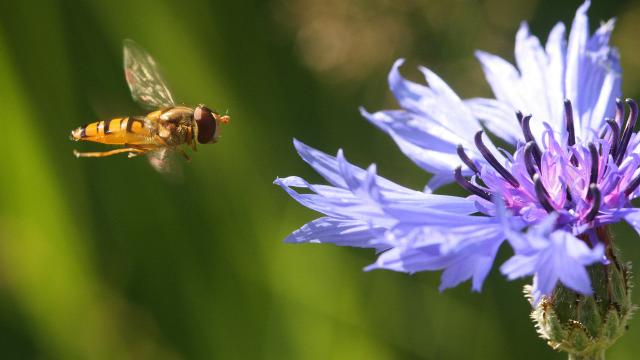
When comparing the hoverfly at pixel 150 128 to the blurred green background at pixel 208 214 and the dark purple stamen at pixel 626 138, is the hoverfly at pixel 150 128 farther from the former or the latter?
the dark purple stamen at pixel 626 138

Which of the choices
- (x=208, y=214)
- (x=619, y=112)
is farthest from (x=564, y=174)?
(x=208, y=214)

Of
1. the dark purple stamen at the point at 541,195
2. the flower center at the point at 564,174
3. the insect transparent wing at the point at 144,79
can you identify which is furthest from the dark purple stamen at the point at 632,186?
the insect transparent wing at the point at 144,79

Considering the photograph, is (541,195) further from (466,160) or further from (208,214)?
(208,214)

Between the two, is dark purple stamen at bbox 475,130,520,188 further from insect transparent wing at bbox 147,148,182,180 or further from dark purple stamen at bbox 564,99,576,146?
insect transparent wing at bbox 147,148,182,180

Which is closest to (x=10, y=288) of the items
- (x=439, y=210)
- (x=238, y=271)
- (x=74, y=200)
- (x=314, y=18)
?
(x=74, y=200)

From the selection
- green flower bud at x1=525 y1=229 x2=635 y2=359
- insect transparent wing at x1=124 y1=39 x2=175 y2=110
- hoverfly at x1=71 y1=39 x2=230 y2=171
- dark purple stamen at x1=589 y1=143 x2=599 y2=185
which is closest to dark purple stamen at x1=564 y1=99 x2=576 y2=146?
dark purple stamen at x1=589 y1=143 x2=599 y2=185

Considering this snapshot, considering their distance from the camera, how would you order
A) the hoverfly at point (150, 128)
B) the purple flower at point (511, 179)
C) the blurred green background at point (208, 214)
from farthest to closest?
the blurred green background at point (208, 214)
the hoverfly at point (150, 128)
the purple flower at point (511, 179)
